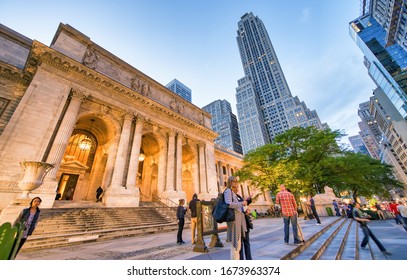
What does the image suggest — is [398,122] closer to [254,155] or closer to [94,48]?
[254,155]

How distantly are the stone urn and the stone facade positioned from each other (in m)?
1.76

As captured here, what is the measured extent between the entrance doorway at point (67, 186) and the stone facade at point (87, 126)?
7 centimetres

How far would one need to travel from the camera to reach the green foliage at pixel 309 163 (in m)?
16.9

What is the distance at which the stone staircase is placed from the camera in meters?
6.62

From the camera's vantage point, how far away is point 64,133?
38.1 ft

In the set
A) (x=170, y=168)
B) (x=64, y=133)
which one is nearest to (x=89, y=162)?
(x=64, y=133)

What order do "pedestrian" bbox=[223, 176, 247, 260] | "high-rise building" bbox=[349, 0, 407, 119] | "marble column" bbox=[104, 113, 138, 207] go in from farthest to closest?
1. "high-rise building" bbox=[349, 0, 407, 119]
2. "marble column" bbox=[104, 113, 138, 207]
3. "pedestrian" bbox=[223, 176, 247, 260]

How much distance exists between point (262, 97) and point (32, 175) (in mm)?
107134

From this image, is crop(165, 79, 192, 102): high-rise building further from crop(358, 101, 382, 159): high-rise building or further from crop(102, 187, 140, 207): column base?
crop(358, 101, 382, 159): high-rise building

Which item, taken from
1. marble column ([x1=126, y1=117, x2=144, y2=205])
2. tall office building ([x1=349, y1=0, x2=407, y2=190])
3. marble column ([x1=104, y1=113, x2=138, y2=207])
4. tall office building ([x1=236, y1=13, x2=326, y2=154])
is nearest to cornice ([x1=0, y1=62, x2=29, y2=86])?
marble column ([x1=104, y1=113, x2=138, y2=207])

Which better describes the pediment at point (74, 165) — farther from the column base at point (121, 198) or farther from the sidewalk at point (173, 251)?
the sidewalk at point (173, 251)

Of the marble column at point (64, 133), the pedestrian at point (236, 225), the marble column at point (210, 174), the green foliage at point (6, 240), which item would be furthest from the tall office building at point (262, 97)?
the green foliage at point (6, 240)

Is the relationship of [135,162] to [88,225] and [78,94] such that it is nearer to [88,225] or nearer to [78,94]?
[88,225]
